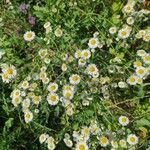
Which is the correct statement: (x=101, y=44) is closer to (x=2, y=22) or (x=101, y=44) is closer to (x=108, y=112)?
(x=108, y=112)

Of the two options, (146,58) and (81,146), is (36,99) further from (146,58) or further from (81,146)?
(146,58)

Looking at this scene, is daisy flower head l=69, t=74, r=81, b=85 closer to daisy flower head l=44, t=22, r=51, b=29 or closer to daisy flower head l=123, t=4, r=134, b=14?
daisy flower head l=44, t=22, r=51, b=29

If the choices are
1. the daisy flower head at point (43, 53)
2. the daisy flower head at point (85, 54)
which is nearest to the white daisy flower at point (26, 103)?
the daisy flower head at point (43, 53)

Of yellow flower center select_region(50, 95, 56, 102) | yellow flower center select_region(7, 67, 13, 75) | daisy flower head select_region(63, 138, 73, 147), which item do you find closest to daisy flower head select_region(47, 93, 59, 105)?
yellow flower center select_region(50, 95, 56, 102)

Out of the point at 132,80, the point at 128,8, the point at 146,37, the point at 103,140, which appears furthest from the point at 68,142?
→ the point at 128,8

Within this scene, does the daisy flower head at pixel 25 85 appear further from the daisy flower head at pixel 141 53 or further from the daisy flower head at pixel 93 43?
the daisy flower head at pixel 141 53

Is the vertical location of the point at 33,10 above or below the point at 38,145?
above

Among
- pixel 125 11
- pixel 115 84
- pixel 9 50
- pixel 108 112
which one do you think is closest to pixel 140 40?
pixel 125 11
